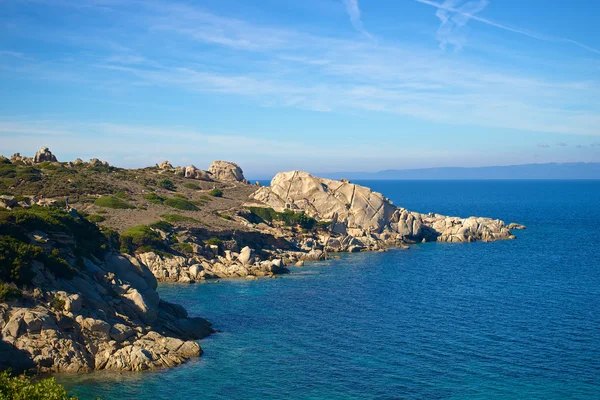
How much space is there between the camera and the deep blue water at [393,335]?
38.2 meters

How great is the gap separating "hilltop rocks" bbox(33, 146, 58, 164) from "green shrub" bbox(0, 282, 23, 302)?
304 feet

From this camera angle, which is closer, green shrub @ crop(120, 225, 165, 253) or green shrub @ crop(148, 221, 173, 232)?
green shrub @ crop(120, 225, 165, 253)

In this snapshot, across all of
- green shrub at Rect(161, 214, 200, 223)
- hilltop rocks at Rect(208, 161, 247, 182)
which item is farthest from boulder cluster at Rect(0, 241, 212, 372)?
hilltop rocks at Rect(208, 161, 247, 182)

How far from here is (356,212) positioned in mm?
112625

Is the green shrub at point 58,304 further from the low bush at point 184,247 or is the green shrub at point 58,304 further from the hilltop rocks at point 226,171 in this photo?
the hilltop rocks at point 226,171

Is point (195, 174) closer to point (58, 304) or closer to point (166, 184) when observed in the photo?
point (166, 184)

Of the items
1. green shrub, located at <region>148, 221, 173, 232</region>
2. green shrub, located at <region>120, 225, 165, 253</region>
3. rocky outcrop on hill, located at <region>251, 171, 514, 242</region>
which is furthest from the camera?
rocky outcrop on hill, located at <region>251, 171, 514, 242</region>

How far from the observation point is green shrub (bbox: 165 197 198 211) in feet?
336

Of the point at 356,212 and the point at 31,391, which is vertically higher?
the point at 356,212

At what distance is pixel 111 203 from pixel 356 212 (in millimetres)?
44761

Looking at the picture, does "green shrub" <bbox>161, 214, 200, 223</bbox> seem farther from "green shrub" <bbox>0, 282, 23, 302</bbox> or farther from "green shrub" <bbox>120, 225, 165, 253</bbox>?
"green shrub" <bbox>0, 282, 23, 302</bbox>

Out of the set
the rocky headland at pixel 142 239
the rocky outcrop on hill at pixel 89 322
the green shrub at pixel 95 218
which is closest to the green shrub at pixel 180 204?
the rocky headland at pixel 142 239

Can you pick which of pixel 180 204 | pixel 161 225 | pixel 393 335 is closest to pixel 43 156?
pixel 180 204

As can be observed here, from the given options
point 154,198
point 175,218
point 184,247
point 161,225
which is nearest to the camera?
point 184,247
